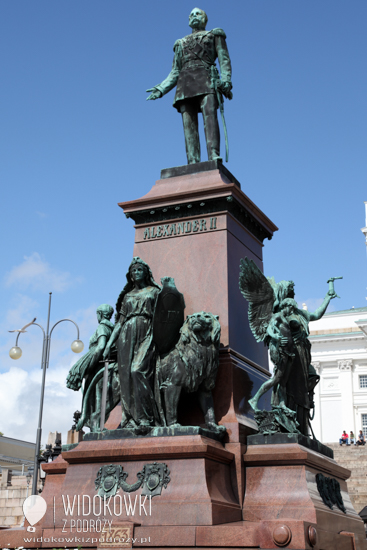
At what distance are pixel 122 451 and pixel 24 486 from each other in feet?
85.1

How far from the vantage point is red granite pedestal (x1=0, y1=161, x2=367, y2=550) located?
7.43m

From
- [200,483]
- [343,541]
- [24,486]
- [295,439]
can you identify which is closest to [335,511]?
[343,541]

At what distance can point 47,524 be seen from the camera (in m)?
8.23

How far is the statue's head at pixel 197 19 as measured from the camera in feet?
38.8

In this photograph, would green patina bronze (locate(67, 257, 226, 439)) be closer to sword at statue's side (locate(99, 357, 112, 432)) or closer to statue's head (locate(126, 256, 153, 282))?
statue's head (locate(126, 256, 153, 282))

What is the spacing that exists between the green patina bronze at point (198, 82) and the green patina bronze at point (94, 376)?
313cm

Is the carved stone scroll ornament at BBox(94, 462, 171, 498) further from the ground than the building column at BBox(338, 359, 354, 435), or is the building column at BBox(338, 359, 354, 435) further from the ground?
the building column at BBox(338, 359, 354, 435)

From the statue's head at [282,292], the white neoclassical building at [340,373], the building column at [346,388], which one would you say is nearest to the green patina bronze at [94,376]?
the statue's head at [282,292]

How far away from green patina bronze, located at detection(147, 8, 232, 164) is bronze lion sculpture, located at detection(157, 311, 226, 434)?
11.5 ft

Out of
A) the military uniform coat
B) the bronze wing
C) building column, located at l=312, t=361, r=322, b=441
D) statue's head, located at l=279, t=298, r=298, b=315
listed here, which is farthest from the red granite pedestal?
building column, located at l=312, t=361, r=322, b=441

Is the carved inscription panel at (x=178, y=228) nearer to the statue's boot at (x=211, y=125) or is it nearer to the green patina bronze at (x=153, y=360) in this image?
the green patina bronze at (x=153, y=360)

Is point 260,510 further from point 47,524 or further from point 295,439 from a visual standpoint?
point 47,524

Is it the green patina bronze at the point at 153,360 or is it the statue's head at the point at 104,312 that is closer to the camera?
the green patina bronze at the point at 153,360

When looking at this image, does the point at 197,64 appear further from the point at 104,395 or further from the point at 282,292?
the point at 104,395
